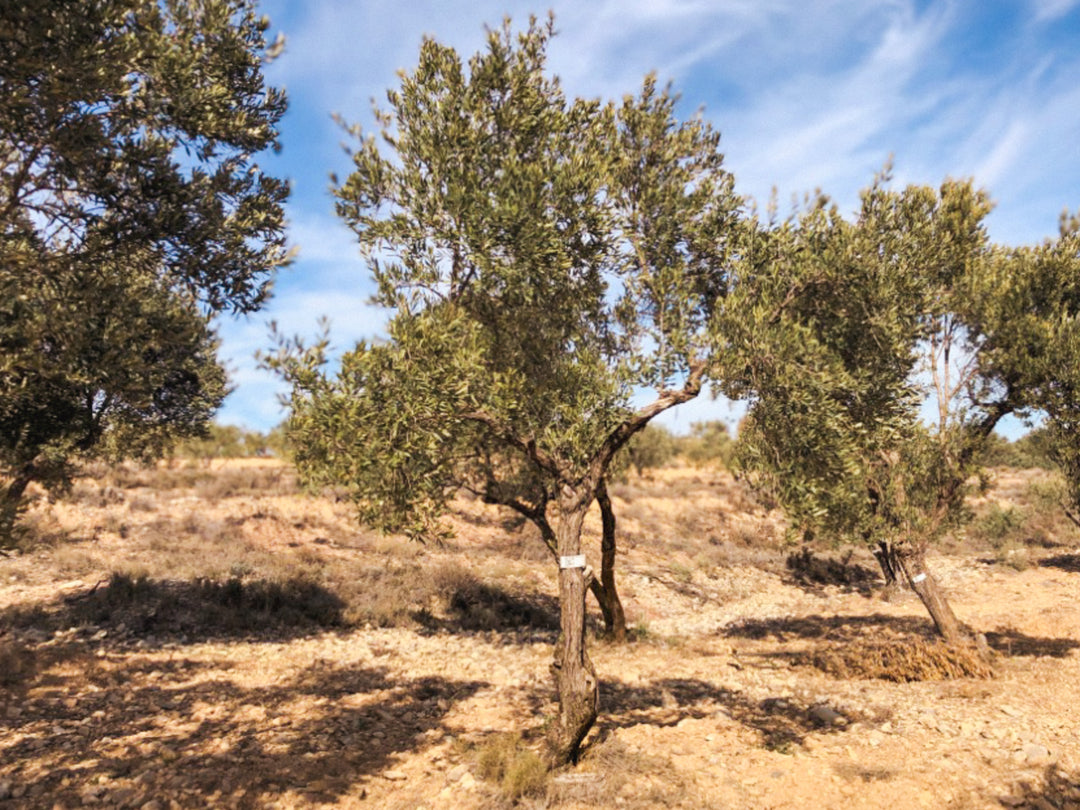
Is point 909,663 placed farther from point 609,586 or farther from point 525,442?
point 525,442

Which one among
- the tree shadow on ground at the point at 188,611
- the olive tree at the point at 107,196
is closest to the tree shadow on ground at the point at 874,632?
the tree shadow on ground at the point at 188,611

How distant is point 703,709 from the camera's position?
12.8 meters

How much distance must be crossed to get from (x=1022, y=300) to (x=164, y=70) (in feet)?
58.5

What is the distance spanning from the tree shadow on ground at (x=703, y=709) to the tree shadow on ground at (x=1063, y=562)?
24.8 metres

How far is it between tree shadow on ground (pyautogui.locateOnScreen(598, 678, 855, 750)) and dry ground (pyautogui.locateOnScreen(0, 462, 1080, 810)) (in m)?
0.07

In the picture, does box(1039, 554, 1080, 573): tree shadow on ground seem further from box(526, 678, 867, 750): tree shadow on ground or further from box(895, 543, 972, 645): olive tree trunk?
box(526, 678, 867, 750): tree shadow on ground

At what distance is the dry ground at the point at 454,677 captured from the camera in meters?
9.09

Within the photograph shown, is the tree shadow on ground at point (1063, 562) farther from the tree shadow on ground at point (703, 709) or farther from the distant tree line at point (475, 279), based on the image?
the tree shadow on ground at point (703, 709)

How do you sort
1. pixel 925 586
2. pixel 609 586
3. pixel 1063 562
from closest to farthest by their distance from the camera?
pixel 925 586 < pixel 609 586 < pixel 1063 562

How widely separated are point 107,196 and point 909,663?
18.7 metres

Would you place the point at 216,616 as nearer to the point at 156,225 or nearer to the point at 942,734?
the point at 156,225

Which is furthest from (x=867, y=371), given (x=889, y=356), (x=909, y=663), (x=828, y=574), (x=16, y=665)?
(x=828, y=574)

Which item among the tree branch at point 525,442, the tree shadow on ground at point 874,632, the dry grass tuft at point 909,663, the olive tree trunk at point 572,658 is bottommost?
the tree shadow on ground at point 874,632

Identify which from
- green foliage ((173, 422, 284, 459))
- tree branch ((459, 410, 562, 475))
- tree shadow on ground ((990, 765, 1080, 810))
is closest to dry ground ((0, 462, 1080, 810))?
tree shadow on ground ((990, 765, 1080, 810))
